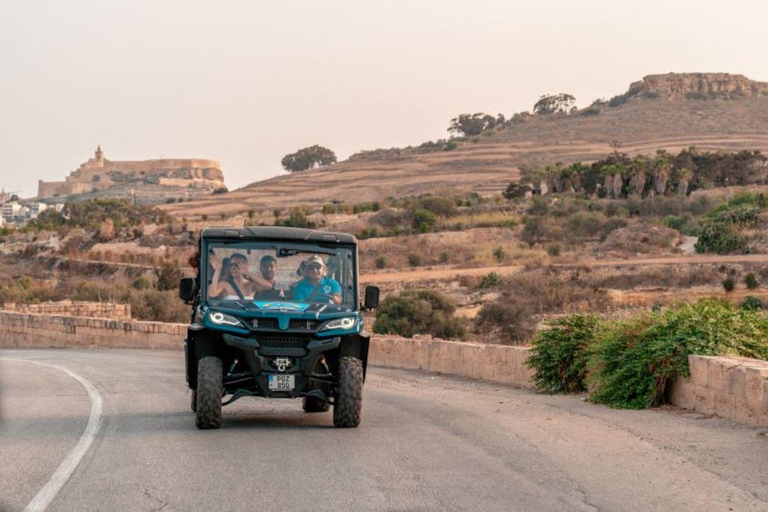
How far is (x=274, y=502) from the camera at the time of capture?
8.34 meters

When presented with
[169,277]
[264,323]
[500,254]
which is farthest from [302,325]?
[500,254]

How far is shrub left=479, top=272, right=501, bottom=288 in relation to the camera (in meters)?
58.9

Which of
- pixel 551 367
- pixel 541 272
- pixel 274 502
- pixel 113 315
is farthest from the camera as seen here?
pixel 541 272

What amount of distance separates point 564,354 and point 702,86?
611ft

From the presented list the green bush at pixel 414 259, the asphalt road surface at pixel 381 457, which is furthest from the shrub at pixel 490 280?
the asphalt road surface at pixel 381 457

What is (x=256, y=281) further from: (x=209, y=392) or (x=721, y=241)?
(x=721, y=241)

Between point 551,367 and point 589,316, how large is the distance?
103 cm

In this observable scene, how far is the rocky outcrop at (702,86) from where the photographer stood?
19188 centimetres

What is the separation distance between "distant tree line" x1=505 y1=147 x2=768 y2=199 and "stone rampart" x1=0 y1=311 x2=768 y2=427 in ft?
215

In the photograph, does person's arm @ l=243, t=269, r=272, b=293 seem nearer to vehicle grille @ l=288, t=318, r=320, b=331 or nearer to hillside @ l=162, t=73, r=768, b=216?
vehicle grille @ l=288, t=318, r=320, b=331

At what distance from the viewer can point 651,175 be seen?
9994 cm

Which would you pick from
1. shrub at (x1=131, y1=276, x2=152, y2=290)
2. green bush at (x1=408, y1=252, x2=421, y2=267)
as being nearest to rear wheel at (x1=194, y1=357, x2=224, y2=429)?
shrub at (x1=131, y1=276, x2=152, y2=290)

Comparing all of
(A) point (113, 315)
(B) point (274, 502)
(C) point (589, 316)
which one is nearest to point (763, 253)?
(A) point (113, 315)

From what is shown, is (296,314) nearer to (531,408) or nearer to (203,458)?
(203,458)
